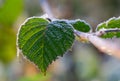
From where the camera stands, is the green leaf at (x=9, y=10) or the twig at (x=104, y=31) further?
the green leaf at (x=9, y=10)


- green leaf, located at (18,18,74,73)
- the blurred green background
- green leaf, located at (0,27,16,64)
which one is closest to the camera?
green leaf, located at (18,18,74,73)

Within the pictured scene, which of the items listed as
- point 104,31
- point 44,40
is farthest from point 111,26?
point 44,40

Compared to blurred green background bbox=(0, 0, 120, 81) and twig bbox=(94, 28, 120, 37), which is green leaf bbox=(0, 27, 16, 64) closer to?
blurred green background bbox=(0, 0, 120, 81)

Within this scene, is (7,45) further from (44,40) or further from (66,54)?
(44,40)

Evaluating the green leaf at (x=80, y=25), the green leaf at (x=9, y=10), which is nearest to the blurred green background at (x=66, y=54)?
the green leaf at (x=9, y=10)

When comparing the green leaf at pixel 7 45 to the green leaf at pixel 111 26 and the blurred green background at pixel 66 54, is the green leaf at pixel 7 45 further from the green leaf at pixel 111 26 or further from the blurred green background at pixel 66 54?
the green leaf at pixel 111 26

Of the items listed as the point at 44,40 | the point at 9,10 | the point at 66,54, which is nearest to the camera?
the point at 44,40

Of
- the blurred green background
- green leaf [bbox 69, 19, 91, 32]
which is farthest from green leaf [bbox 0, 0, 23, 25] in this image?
green leaf [bbox 69, 19, 91, 32]
